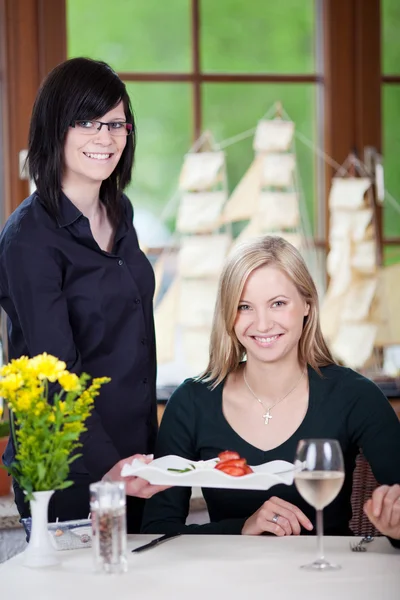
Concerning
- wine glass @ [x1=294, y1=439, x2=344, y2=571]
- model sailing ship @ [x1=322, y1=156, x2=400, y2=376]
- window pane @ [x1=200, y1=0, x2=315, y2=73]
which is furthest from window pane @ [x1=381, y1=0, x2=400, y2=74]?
wine glass @ [x1=294, y1=439, x2=344, y2=571]

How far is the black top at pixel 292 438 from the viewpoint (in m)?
1.99

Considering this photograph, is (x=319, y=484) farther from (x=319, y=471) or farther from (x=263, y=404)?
(x=263, y=404)

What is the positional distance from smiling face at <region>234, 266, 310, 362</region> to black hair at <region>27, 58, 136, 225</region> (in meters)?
0.41

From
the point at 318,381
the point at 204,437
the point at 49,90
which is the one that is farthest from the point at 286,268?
the point at 49,90

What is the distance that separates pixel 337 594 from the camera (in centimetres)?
141

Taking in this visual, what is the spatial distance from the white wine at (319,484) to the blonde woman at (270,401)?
495 mm

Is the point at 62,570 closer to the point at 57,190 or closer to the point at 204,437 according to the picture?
the point at 204,437

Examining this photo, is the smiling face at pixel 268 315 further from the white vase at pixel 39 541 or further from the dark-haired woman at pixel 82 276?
the white vase at pixel 39 541

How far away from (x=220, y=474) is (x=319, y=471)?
183 mm

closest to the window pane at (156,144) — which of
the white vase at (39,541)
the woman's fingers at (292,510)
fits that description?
the woman's fingers at (292,510)

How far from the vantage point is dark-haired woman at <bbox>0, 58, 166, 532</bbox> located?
1.96 meters

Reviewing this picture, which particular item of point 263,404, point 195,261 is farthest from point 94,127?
point 195,261

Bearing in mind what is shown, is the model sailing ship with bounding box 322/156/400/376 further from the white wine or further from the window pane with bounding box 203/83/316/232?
the white wine

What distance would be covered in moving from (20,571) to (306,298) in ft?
2.83
